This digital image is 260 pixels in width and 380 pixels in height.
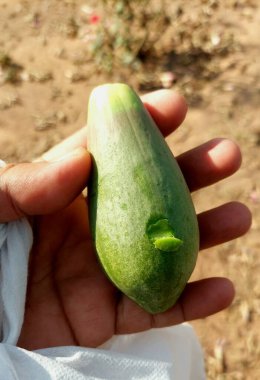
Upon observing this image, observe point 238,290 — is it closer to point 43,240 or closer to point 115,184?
point 43,240

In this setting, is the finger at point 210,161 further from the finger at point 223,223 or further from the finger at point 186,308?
the finger at point 186,308

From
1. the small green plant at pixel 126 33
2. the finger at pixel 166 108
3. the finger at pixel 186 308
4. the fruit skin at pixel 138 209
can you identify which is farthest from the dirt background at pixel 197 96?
the fruit skin at pixel 138 209

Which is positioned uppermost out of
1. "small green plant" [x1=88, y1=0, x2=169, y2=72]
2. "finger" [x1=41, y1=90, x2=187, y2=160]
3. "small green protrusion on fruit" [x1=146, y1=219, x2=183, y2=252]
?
"finger" [x1=41, y1=90, x2=187, y2=160]

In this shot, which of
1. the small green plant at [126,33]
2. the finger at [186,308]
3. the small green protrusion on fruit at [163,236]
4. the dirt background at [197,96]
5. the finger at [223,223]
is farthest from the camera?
the small green plant at [126,33]

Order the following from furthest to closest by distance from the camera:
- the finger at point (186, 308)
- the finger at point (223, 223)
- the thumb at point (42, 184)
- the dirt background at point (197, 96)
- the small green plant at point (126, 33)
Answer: the small green plant at point (126, 33) < the dirt background at point (197, 96) < the finger at point (223, 223) < the finger at point (186, 308) < the thumb at point (42, 184)

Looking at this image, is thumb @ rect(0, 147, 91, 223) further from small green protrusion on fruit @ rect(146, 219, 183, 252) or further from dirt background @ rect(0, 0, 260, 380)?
dirt background @ rect(0, 0, 260, 380)

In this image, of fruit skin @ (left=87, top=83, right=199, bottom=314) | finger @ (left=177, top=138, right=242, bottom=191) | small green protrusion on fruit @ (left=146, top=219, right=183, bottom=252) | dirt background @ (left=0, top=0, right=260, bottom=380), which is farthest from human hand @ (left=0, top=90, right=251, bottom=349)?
dirt background @ (left=0, top=0, right=260, bottom=380)

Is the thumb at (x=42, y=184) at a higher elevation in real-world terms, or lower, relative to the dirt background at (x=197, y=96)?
higher
